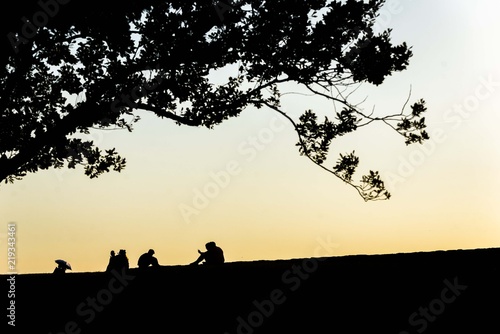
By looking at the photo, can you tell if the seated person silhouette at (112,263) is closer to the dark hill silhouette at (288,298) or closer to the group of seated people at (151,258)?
the group of seated people at (151,258)

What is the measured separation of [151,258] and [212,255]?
2529mm

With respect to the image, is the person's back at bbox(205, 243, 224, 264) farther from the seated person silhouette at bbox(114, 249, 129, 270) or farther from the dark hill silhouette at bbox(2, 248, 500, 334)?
the dark hill silhouette at bbox(2, 248, 500, 334)

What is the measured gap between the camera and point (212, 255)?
17.0m

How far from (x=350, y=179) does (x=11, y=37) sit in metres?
9.10

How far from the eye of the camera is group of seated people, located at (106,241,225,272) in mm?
16922

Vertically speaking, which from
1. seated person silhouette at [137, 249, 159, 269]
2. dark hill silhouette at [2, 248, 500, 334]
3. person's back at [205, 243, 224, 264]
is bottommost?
dark hill silhouette at [2, 248, 500, 334]

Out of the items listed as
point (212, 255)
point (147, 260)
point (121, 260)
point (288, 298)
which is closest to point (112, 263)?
point (121, 260)

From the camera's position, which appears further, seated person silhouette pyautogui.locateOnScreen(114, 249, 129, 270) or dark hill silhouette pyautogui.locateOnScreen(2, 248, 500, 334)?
seated person silhouette pyautogui.locateOnScreen(114, 249, 129, 270)

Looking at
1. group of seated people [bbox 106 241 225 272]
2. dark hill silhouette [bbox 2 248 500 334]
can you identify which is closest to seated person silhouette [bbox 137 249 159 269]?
group of seated people [bbox 106 241 225 272]

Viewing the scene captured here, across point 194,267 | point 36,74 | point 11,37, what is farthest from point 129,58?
point 194,267

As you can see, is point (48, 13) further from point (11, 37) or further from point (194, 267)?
point (194, 267)

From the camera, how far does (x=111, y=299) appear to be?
12555mm

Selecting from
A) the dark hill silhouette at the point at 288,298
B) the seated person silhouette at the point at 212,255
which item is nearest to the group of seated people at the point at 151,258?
the seated person silhouette at the point at 212,255

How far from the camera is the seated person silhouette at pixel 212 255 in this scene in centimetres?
1688
